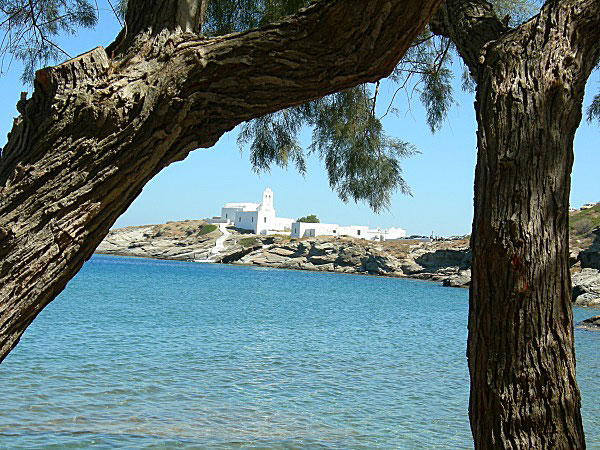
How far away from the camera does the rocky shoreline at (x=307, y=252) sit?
57.8 metres

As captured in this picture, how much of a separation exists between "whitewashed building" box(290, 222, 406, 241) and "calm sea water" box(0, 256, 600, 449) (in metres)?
60.0

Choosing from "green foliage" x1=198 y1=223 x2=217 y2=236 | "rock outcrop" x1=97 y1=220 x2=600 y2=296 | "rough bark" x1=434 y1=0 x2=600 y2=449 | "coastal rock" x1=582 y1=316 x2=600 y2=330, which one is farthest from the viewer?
"green foliage" x1=198 y1=223 x2=217 y2=236

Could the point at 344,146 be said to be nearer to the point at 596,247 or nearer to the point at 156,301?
the point at 156,301

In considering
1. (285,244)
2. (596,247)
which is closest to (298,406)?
(596,247)

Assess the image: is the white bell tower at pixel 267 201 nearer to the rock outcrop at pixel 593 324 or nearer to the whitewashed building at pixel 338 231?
the whitewashed building at pixel 338 231

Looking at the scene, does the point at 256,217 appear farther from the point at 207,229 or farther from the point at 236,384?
the point at 236,384

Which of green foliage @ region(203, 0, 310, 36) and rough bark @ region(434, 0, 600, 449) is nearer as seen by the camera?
rough bark @ region(434, 0, 600, 449)

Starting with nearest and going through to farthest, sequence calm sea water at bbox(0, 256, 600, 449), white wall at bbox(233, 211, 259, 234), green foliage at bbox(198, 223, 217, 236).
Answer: calm sea water at bbox(0, 256, 600, 449) < white wall at bbox(233, 211, 259, 234) < green foliage at bbox(198, 223, 217, 236)

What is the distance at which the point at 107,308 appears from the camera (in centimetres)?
2131

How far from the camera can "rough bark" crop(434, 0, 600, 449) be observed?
2.18m

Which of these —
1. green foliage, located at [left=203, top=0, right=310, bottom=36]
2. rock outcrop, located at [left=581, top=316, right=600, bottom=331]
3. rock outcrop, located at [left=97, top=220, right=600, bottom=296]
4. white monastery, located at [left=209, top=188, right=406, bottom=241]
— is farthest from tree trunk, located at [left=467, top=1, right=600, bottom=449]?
white monastery, located at [left=209, top=188, right=406, bottom=241]

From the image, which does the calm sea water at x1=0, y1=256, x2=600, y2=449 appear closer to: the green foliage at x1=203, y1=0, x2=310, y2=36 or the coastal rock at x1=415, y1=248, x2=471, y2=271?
the green foliage at x1=203, y1=0, x2=310, y2=36

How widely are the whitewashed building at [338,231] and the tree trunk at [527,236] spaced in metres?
76.4

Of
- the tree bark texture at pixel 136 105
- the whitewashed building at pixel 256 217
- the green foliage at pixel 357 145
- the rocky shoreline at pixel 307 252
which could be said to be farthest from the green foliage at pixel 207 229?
the tree bark texture at pixel 136 105
